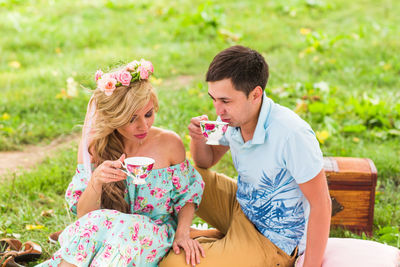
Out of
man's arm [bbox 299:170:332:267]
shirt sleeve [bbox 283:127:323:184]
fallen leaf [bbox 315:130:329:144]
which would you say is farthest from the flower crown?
fallen leaf [bbox 315:130:329:144]

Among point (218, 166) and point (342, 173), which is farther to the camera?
point (218, 166)

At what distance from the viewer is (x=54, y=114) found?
5.15m

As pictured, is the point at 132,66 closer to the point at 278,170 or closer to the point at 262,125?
the point at 262,125

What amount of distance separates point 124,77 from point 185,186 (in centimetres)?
70

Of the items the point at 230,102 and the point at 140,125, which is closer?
the point at 230,102

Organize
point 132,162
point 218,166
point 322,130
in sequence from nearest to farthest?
point 132,162 → point 218,166 → point 322,130

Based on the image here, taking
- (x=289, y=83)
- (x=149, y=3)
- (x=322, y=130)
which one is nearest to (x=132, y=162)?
(x=322, y=130)

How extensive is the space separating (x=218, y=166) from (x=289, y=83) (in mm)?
1726

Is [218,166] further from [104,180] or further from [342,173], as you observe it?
[104,180]

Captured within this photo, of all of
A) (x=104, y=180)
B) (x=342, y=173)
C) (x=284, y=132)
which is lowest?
(x=342, y=173)

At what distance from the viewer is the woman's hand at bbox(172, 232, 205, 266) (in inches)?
104

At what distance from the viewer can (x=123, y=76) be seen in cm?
261

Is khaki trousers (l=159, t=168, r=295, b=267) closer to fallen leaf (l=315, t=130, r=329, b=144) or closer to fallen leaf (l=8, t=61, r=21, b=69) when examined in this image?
fallen leaf (l=315, t=130, r=329, b=144)

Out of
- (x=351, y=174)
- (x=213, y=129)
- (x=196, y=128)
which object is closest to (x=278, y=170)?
(x=213, y=129)
